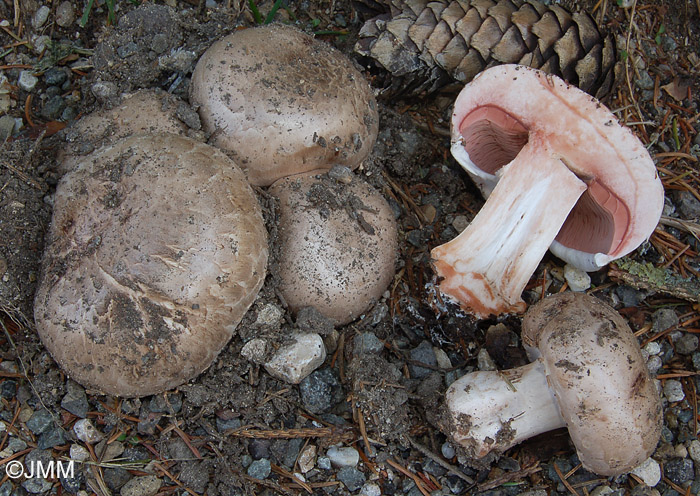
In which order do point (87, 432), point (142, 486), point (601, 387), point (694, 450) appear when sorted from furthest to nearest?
point (694, 450), point (87, 432), point (142, 486), point (601, 387)

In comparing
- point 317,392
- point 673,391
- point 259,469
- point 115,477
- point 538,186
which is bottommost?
point 115,477

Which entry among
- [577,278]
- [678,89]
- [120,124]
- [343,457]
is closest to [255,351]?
[343,457]

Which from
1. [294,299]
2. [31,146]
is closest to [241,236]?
[294,299]

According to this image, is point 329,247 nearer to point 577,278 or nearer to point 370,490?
point 370,490

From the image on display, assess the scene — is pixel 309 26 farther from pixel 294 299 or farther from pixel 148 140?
pixel 294 299

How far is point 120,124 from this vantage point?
283 centimetres

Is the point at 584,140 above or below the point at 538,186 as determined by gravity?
above

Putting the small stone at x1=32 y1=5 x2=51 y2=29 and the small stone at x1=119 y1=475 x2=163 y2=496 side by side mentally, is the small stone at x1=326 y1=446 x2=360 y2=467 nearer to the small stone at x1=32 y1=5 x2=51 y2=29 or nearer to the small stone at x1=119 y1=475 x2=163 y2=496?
the small stone at x1=119 y1=475 x2=163 y2=496

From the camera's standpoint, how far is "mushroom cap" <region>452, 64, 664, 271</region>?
8.48 ft

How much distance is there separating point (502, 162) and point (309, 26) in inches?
57.0

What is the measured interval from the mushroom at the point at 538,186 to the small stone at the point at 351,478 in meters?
0.96

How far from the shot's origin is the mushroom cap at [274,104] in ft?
9.04

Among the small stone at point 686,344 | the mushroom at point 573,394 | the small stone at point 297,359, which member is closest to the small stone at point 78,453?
the small stone at point 297,359

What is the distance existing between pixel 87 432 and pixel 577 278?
2.55m
